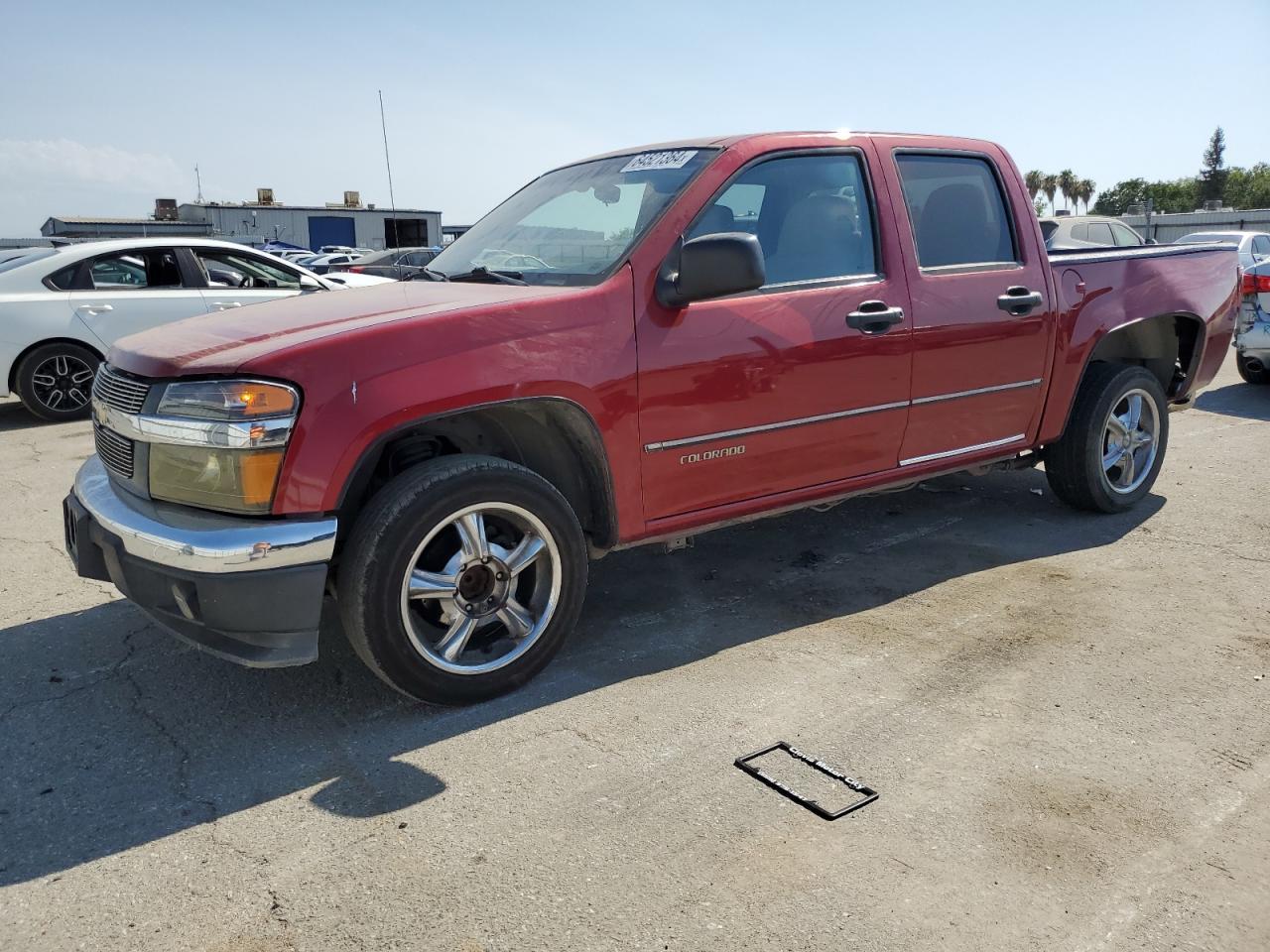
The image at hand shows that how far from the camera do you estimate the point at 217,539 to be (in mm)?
2779

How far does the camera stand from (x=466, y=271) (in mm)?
3994

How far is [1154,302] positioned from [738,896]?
166 inches

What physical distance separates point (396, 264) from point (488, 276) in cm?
315

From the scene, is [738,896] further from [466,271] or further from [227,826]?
[466,271]

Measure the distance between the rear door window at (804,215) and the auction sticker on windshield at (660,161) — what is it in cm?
24

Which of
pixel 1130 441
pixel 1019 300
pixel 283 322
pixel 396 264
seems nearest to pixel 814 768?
pixel 283 322

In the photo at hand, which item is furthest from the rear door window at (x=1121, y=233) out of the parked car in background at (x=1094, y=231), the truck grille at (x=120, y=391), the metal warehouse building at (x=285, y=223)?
the metal warehouse building at (x=285, y=223)

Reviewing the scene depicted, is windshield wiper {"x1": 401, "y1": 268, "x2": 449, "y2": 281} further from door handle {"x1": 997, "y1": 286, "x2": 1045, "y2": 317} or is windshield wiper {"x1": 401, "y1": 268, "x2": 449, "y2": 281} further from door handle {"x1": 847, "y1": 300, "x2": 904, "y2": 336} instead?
door handle {"x1": 997, "y1": 286, "x2": 1045, "y2": 317}

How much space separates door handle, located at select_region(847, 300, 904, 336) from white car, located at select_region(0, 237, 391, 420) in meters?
5.06

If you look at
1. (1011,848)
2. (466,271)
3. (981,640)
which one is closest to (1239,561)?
(981,640)

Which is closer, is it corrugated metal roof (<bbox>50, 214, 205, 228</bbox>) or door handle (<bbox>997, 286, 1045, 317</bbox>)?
door handle (<bbox>997, 286, 1045, 317</bbox>)

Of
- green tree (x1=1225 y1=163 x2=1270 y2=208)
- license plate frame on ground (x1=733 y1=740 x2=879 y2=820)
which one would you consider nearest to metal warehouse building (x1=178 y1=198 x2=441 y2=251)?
license plate frame on ground (x1=733 y1=740 x2=879 y2=820)

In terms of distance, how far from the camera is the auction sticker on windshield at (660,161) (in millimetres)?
3801

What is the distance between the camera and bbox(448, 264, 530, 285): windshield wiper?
3.73 meters
